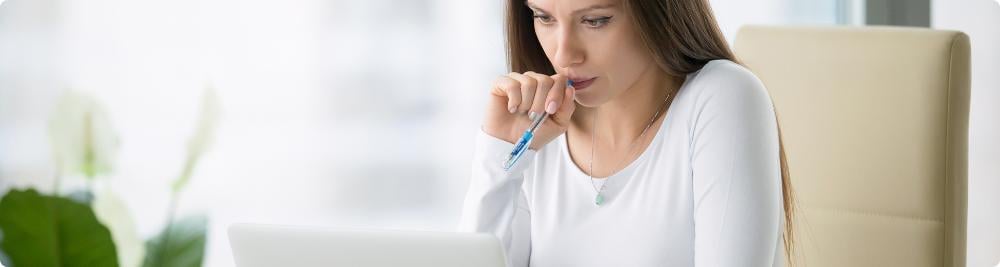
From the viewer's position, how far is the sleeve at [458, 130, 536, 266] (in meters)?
1.54

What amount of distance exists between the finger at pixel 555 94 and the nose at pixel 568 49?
0.06ft

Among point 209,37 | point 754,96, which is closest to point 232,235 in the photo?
point 754,96

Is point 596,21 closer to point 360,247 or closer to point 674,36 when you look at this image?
point 674,36

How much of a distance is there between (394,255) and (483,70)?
67.5 inches

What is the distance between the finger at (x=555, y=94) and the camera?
1.49 meters

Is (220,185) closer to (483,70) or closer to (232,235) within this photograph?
(483,70)

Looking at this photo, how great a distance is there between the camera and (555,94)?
1497mm

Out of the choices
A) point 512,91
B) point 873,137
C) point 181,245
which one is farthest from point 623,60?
point 181,245

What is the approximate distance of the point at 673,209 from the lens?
4.85 feet

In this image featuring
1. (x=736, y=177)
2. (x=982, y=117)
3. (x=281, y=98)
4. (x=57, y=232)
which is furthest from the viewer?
(x=982, y=117)

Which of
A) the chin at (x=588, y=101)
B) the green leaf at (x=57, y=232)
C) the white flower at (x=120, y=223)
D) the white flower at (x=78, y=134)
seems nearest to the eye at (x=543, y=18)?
the chin at (x=588, y=101)

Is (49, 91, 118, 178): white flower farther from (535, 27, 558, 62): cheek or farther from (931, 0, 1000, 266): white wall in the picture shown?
(931, 0, 1000, 266): white wall

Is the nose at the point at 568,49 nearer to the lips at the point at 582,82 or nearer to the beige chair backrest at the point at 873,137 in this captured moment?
the lips at the point at 582,82

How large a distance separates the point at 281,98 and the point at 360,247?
1669 mm
